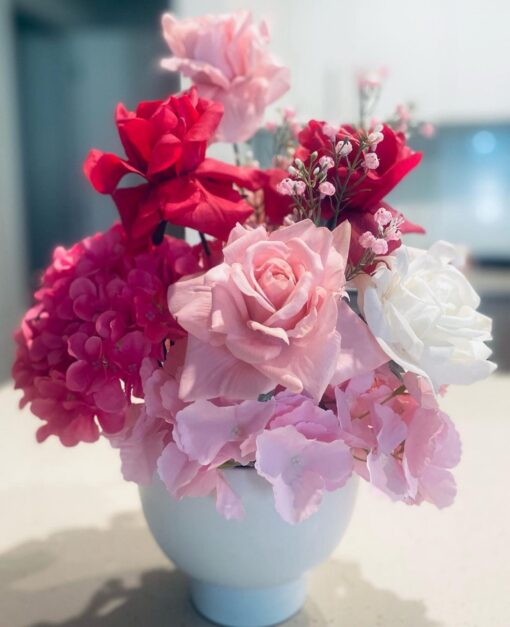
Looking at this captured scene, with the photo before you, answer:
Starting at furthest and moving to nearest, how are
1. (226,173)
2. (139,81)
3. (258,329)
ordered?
1. (139,81)
2. (226,173)
3. (258,329)

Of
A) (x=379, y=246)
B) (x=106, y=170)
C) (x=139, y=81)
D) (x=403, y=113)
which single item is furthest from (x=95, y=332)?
(x=139, y=81)

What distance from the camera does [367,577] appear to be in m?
0.69

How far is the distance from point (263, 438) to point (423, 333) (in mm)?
136

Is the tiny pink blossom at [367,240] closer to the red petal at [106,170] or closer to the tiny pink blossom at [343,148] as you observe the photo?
the tiny pink blossom at [343,148]

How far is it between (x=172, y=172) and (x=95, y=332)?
0.46 feet

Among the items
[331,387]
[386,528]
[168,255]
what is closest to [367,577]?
[386,528]

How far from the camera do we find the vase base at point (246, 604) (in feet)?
2.00

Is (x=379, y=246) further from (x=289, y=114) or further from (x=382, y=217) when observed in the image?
(x=289, y=114)

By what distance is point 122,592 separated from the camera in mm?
662

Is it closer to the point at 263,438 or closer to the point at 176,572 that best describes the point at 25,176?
the point at 176,572

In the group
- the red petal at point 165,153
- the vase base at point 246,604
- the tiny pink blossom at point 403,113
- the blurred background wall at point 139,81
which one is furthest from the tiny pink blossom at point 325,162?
the blurred background wall at point 139,81

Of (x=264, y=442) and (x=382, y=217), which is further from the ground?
(x=382, y=217)

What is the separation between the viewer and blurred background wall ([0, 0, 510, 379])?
2619mm

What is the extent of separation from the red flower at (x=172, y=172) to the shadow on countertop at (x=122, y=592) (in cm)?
35
